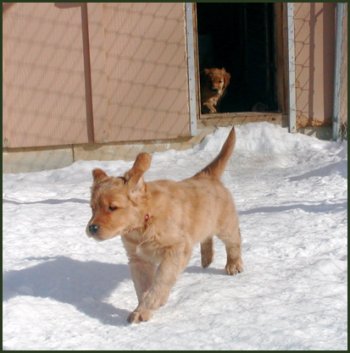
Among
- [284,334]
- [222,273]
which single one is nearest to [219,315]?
[284,334]

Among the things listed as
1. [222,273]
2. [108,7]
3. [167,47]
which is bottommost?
[222,273]

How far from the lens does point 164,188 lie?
13.7 feet

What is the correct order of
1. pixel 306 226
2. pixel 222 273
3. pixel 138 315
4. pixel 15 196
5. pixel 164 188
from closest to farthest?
pixel 138 315 < pixel 164 188 < pixel 222 273 < pixel 306 226 < pixel 15 196

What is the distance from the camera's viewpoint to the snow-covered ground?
3.61m

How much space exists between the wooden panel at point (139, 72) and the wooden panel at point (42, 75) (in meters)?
0.23

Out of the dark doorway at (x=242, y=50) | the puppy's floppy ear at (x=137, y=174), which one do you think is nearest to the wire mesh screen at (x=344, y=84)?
the dark doorway at (x=242, y=50)

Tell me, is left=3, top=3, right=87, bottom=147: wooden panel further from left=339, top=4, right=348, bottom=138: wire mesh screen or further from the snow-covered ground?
left=339, top=4, right=348, bottom=138: wire mesh screen

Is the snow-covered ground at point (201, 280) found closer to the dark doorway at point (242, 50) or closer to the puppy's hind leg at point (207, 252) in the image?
the puppy's hind leg at point (207, 252)

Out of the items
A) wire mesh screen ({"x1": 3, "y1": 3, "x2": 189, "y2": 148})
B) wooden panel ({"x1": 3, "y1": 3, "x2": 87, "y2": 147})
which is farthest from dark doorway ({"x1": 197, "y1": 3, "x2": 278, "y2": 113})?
wooden panel ({"x1": 3, "y1": 3, "x2": 87, "y2": 147})

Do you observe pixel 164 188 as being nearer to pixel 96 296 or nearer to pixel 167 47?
pixel 96 296

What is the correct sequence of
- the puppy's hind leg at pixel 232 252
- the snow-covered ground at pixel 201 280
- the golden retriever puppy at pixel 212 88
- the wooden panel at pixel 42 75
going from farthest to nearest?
1. the golden retriever puppy at pixel 212 88
2. the wooden panel at pixel 42 75
3. the puppy's hind leg at pixel 232 252
4. the snow-covered ground at pixel 201 280

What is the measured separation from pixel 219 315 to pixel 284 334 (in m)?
0.46

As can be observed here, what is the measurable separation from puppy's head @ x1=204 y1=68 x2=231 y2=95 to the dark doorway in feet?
1.97

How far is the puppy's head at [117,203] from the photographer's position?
366 cm
